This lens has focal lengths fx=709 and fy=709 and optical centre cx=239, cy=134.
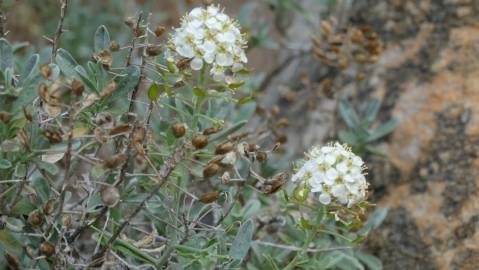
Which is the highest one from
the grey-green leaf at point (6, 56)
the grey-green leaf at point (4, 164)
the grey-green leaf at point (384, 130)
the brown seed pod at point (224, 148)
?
the grey-green leaf at point (6, 56)

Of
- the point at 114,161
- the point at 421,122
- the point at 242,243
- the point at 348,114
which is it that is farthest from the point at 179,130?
the point at 421,122

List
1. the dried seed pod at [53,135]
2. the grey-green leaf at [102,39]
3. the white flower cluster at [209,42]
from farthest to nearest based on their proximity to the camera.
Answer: the grey-green leaf at [102,39]
the white flower cluster at [209,42]
the dried seed pod at [53,135]

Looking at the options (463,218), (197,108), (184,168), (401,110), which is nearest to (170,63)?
(197,108)

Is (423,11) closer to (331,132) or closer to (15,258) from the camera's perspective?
(331,132)

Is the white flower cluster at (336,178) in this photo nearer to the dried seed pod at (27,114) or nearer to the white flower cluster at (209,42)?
the white flower cluster at (209,42)

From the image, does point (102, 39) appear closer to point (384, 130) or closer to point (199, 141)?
point (199, 141)

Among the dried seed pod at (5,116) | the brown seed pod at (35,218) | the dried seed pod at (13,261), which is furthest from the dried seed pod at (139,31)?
the dried seed pod at (13,261)
